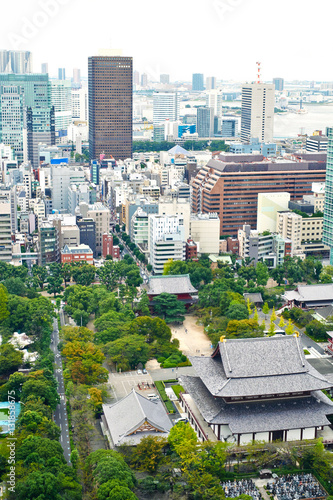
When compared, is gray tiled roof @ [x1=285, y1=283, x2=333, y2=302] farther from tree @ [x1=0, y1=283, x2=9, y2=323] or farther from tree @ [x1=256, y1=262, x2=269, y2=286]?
tree @ [x1=0, y1=283, x2=9, y2=323]

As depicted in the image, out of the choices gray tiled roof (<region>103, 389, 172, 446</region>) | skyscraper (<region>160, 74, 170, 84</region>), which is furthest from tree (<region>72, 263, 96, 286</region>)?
skyscraper (<region>160, 74, 170, 84</region>)

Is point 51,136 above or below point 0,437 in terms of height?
above

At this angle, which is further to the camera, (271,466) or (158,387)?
(158,387)

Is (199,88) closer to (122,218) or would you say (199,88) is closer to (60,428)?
(122,218)

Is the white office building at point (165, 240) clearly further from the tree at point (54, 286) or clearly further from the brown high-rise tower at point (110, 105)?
the brown high-rise tower at point (110, 105)

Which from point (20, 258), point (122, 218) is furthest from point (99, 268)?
point (122, 218)

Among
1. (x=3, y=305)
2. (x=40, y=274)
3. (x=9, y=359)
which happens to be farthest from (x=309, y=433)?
(x=40, y=274)

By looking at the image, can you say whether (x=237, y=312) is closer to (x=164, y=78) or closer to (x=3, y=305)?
(x=3, y=305)
